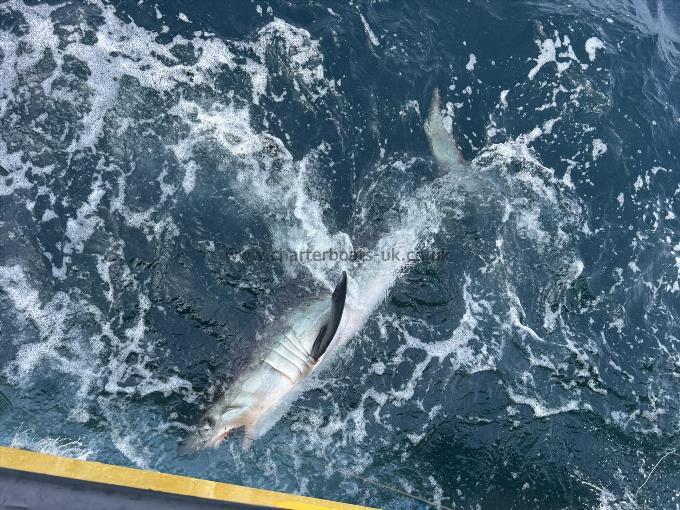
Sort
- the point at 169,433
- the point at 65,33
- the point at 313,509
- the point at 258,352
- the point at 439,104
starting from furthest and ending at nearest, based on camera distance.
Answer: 1. the point at 439,104
2. the point at 65,33
3. the point at 258,352
4. the point at 169,433
5. the point at 313,509

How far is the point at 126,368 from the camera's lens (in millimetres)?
10633

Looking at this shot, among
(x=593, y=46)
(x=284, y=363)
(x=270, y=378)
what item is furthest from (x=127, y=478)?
(x=593, y=46)

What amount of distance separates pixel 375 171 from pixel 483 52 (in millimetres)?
4766

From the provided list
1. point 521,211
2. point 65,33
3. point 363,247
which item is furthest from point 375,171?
point 65,33

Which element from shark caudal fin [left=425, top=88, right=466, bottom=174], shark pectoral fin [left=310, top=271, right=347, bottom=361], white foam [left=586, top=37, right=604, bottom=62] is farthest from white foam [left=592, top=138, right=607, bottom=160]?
shark pectoral fin [left=310, top=271, right=347, bottom=361]

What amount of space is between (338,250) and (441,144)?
3.74 m

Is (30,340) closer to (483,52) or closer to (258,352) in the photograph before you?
(258,352)

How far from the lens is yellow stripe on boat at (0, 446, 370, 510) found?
747cm

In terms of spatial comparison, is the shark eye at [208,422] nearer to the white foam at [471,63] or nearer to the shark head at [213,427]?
the shark head at [213,427]

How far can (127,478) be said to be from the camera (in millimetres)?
7496

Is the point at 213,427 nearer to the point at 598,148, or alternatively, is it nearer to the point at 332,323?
the point at 332,323

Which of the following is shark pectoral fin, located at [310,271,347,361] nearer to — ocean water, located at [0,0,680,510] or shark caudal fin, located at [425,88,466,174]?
ocean water, located at [0,0,680,510]

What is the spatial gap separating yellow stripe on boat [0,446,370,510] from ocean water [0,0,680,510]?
2.62 m

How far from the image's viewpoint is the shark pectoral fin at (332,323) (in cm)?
991
